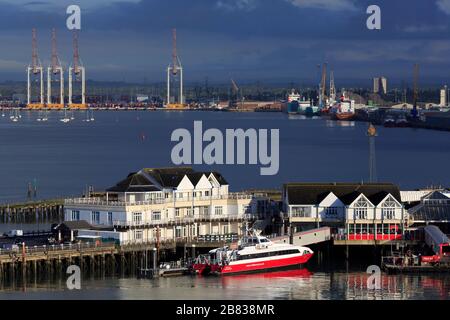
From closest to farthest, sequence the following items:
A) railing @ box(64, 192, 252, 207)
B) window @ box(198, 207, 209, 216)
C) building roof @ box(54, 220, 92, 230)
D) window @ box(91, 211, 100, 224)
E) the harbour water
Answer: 1. the harbour water
2. building roof @ box(54, 220, 92, 230)
3. railing @ box(64, 192, 252, 207)
4. window @ box(91, 211, 100, 224)
5. window @ box(198, 207, 209, 216)

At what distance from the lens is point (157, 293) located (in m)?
31.7

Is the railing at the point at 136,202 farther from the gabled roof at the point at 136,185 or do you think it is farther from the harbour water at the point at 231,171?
the harbour water at the point at 231,171

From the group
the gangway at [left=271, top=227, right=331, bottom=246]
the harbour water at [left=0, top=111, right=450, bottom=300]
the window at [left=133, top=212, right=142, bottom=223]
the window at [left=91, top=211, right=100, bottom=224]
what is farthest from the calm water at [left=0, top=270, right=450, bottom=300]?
the window at [left=91, top=211, right=100, bottom=224]

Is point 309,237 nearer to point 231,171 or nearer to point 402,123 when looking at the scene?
point 231,171

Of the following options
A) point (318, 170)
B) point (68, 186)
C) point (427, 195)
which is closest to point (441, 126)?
point (318, 170)

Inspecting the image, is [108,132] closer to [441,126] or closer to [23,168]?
[441,126]

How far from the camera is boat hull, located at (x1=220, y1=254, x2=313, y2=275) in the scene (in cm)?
3488

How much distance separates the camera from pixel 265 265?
116 ft

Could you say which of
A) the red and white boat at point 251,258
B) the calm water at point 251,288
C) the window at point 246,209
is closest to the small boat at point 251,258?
the red and white boat at point 251,258

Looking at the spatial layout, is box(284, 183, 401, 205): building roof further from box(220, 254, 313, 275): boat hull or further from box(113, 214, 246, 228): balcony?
box(220, 254, 313, 275): boat hull

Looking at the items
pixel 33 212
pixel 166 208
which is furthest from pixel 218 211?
pixel 33 212

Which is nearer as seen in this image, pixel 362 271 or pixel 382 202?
pixel 362 271
